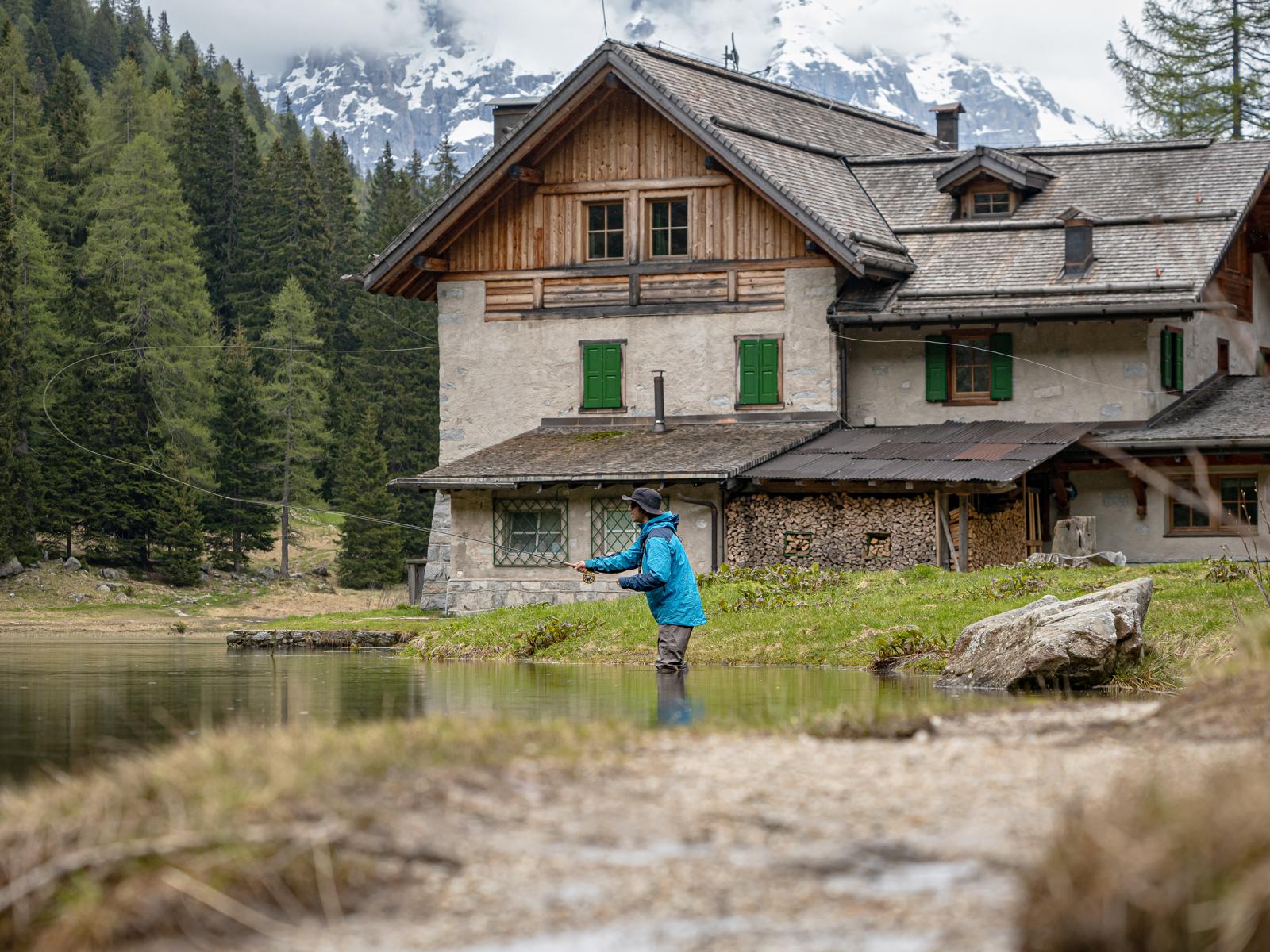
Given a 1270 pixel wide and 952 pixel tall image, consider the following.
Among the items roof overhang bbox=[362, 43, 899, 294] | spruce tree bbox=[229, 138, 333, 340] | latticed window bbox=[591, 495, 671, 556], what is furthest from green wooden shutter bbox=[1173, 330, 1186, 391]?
spruce tree bbox=[229, 138, 333, 340]

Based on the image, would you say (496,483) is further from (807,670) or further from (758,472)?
(807,670)

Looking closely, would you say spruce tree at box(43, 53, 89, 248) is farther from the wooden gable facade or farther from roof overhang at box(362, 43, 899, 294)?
the wooden gable facade

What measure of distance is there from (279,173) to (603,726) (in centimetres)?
7453

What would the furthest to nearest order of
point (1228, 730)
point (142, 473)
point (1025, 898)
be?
point (142, 473) < point (1228, 730) < point (1025, 898)

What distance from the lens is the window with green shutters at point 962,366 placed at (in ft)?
108

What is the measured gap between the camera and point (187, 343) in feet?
219

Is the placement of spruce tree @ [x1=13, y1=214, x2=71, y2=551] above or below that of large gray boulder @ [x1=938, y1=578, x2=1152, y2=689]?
above

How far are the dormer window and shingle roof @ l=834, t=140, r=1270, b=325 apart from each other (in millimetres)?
353

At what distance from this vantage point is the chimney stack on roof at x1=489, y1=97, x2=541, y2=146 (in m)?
38.8

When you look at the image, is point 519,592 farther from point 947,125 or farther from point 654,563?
point 654,563

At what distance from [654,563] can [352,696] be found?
2.79m

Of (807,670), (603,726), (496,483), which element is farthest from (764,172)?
(603,726)

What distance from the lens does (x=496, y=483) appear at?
31.9m

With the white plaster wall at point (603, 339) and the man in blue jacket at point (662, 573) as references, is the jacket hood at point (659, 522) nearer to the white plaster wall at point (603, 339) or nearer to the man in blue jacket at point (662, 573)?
the man in blue jacket at point (662, 573)
